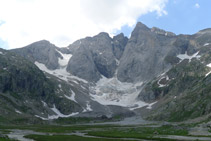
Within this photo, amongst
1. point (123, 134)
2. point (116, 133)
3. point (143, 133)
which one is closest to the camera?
point (123, 134)

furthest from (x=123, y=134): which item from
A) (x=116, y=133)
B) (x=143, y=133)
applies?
(x=143, y=133)

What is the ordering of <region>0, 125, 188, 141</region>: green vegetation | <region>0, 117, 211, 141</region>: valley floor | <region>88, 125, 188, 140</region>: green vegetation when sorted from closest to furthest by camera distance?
<region>0, 117, 211, 141</region>: valley floor → <region>0, 125, 188, 141</region>: green vegetation → <region>88, 125, 188, 140</region>: green vegetation

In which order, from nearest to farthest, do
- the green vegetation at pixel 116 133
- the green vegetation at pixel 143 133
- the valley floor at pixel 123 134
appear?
the valley floor at pixel 123 134, the green vegetation at pixel 116 133, the green vegetation at pixel 143 133

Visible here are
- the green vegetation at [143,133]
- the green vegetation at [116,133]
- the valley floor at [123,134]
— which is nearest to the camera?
the valley floor at [123,134]

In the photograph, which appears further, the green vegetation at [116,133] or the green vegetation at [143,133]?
the green vegetation at [143,133]

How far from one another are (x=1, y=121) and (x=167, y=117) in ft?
381

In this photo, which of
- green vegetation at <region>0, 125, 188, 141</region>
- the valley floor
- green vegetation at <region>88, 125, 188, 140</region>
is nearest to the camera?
the valley floor

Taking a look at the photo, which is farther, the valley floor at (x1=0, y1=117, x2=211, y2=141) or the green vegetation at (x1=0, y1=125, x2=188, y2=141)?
the green vegetation at (x1=0, y1=125, x2=188, y2=141)

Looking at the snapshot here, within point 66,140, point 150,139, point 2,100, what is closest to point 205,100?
point 150,139

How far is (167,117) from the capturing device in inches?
6821

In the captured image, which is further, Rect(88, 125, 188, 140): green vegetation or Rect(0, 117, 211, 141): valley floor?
Rect(88, 125, 188, 140): green vegetation

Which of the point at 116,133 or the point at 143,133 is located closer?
the point at 143,133

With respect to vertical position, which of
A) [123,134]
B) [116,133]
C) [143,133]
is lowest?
[143,133]

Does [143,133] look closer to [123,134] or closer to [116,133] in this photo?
[123,134]
